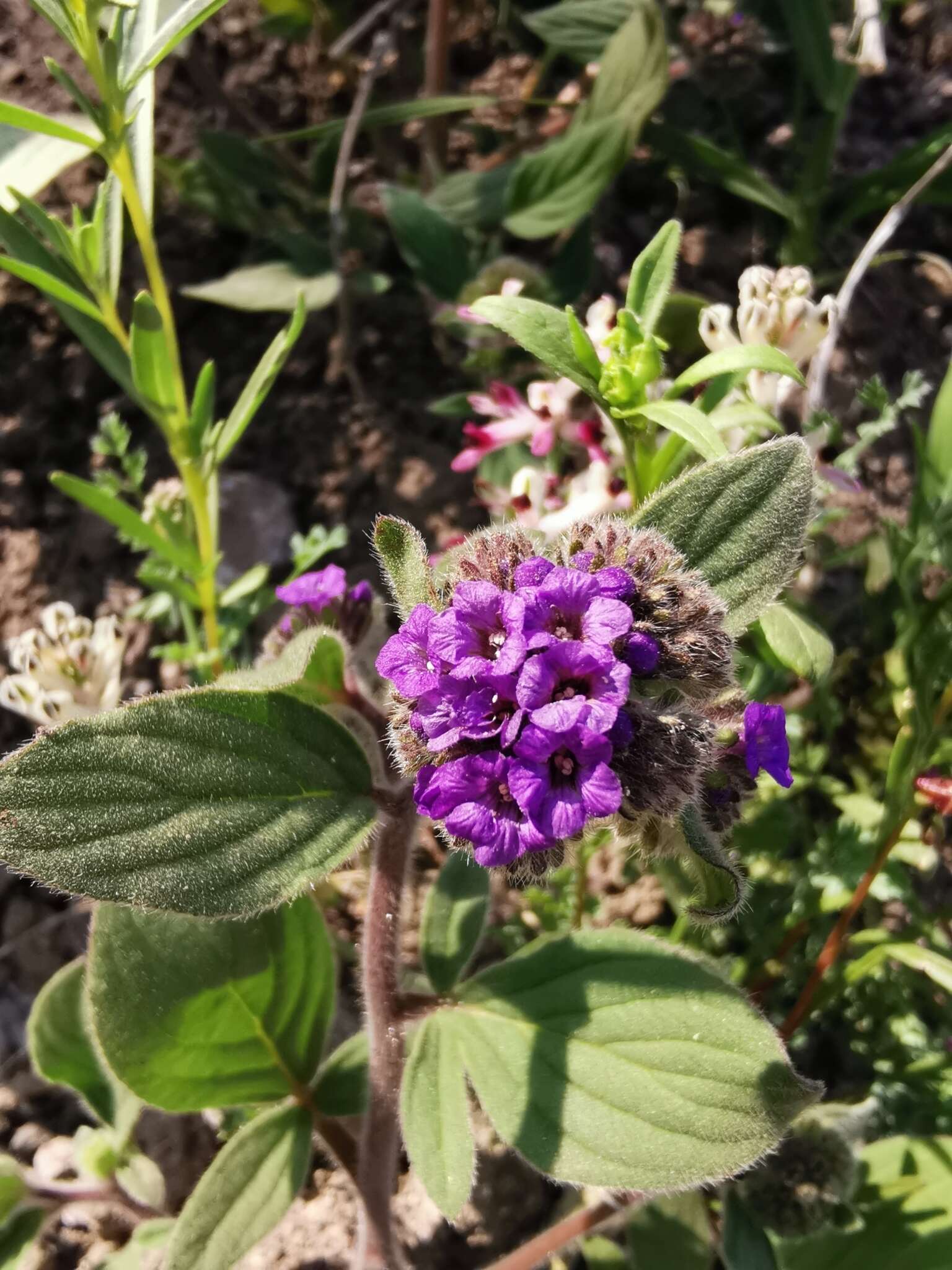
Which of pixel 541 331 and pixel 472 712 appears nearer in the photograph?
pixel 472 712

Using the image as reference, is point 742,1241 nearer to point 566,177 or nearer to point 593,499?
point 593,499

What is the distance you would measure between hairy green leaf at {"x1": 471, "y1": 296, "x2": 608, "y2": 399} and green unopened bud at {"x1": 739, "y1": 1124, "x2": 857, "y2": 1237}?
1.47 m

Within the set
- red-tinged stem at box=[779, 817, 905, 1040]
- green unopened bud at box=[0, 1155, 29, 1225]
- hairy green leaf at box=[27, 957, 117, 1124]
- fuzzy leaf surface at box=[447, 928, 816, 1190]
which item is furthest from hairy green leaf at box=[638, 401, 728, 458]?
green unopened bud at box=[0, 1155, 29, 1225]

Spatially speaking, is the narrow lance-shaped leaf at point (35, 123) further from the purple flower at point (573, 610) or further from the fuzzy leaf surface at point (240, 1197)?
the fuzzy leaf surface at point (240, 1197)

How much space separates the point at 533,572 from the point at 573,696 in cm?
17

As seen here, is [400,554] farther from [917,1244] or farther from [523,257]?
[523,257]

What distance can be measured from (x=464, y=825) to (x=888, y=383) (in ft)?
8.15

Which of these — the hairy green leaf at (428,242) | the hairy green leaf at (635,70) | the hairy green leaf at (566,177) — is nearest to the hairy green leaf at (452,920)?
the hairy green leaf at (428,242)

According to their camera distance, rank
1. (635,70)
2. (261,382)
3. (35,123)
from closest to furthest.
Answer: (35,123) → (261,382) → (635,70)

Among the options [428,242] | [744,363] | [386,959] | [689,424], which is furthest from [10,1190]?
[428,242]

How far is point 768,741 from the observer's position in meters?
1.46

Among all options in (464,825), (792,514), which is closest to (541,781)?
(464,825)

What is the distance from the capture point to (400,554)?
4.87ft

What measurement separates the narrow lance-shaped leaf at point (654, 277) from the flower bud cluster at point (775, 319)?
0.84 feet
